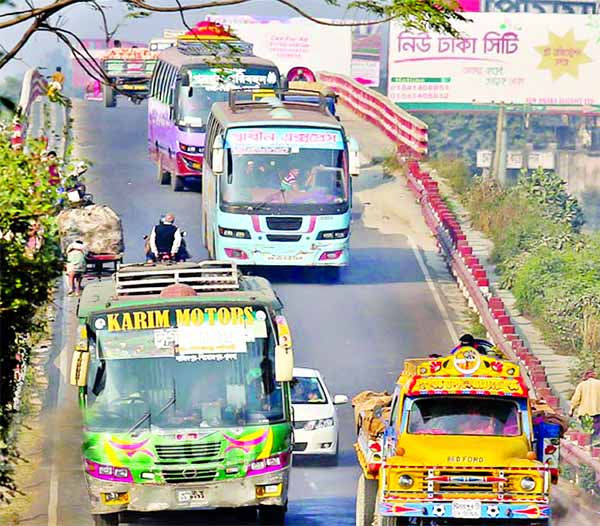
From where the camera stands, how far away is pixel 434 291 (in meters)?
32.5

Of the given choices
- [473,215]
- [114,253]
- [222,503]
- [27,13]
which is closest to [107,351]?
[222,503]

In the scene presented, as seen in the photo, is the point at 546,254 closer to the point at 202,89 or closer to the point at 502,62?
the point at 202,89

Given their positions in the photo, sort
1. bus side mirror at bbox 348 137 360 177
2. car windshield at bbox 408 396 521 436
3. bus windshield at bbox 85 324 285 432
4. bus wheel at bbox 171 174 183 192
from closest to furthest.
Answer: car windshield at bbox 408 396 521 436, bus windshield at bbox 85 324 285 432, bus side mirror at bbox 348 137 360 177, bus wheel at bbox 171 174 183 192

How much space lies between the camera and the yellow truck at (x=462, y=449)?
15.4 meters

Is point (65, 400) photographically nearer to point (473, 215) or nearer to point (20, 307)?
point (20, 307)

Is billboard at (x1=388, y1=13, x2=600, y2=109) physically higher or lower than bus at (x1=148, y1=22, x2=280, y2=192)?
lower

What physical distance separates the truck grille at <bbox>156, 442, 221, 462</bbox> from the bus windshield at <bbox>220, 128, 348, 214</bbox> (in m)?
13.1

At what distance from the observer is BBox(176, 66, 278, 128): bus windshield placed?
124 feet

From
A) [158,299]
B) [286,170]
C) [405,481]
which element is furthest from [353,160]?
[405,481]

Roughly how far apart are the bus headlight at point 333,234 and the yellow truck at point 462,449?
45.3 ft

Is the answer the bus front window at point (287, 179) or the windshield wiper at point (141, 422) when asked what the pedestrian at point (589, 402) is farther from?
the windshield wiper at point (141, 422)

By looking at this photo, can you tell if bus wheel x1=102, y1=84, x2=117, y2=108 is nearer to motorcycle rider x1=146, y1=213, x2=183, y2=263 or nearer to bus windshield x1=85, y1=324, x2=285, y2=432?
motorcycle rider x1=146, y1=213, x2=183, y2=263

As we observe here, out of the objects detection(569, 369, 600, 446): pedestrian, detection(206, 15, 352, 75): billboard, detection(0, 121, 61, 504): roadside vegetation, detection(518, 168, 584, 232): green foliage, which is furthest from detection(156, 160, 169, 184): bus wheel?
detection(206, 15, 352, 75): billboard

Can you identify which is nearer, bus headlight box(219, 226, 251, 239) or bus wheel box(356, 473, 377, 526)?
bus wheel box(356, 473, 377, 526)
